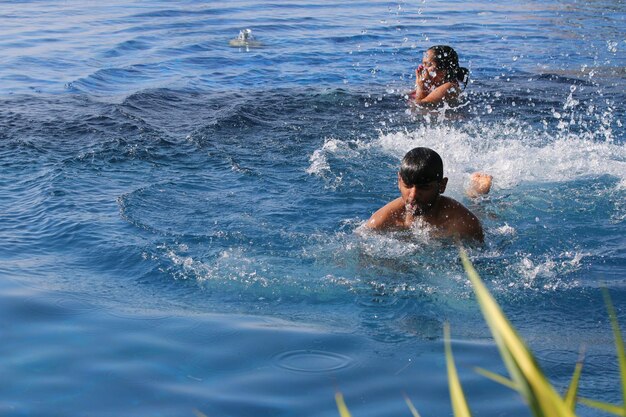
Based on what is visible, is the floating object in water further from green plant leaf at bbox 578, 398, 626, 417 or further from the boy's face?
green plant leaf at bbox 578, 398, 626, 417

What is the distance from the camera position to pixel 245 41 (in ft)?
49.8

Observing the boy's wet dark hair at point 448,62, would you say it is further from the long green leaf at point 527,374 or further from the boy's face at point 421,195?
the long green leaf at point 527,374

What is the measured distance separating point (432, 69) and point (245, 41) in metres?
5.93

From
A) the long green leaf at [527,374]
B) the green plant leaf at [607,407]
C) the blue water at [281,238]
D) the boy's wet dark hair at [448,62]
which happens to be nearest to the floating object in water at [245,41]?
the blue water at [281,238]

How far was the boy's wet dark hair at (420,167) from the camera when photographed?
17.6 ft

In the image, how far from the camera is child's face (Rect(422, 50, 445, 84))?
996 centimetres

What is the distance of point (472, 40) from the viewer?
15305 millimetres

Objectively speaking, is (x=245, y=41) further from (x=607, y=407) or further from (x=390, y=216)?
(x=607, y=407)

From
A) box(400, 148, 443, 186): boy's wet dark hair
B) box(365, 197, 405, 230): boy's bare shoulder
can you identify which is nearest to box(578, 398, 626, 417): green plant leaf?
box(400, 148, 443, 186): boy's wet dark hair

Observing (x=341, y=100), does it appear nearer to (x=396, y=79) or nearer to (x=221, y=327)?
(x=396, y=79)

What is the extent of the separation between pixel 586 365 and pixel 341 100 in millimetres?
6667

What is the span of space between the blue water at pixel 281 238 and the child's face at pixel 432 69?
1.46 ft

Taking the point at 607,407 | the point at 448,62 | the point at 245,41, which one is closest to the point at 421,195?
the point at 607,407

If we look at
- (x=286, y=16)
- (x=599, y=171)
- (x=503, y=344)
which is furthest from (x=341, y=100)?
(x=503, y=344)
